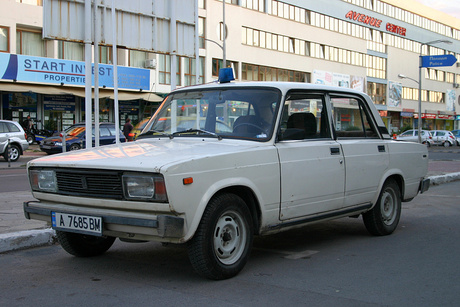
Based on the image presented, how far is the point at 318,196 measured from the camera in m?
5.40

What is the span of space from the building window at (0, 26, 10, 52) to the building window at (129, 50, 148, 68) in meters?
8.85

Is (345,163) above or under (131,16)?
under

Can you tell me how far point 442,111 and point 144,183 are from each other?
7954cm

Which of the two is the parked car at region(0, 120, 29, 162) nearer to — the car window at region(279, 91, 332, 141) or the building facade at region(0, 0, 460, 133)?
the building facade at region(0, 0, 460, 133)

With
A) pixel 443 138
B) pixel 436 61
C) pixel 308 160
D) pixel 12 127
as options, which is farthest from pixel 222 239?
pixel 443 138

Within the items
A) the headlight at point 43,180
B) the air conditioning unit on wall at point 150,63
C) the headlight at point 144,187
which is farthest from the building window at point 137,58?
the headlight at point 144,187

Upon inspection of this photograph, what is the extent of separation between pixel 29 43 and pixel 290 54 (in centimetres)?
2654

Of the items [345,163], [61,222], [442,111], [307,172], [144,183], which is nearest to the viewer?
[144,183]

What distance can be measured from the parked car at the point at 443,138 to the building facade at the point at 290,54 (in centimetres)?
853

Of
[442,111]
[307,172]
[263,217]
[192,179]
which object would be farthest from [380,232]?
[442,111]

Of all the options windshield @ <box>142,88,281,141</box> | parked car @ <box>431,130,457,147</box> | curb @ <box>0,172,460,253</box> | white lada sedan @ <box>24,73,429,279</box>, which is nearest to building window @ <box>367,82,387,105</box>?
parked car @ <box>431,130,457,147</box>

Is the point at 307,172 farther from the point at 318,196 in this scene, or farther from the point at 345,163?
the point at 345,163

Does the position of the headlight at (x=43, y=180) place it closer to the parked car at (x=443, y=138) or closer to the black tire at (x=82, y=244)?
the black tire at (x=82, y=244)

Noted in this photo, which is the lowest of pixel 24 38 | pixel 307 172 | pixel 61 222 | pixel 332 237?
pixel 332 237
